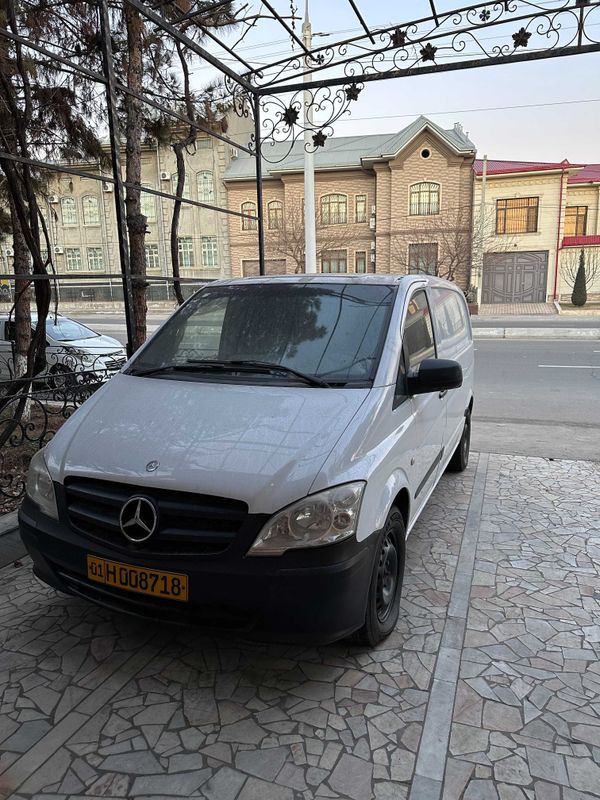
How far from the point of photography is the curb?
805 inches

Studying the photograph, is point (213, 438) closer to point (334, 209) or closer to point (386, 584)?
point (386, 584)

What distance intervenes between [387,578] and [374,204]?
3420 centimetres

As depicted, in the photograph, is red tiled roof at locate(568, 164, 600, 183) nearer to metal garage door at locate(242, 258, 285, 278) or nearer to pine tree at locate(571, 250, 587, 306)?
pine tree at locate(571, 250, 587, 306)

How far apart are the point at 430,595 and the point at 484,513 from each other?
1417mm

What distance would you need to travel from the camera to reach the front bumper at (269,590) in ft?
7.19

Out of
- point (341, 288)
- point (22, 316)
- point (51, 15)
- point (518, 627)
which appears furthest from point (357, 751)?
point (51, 15)

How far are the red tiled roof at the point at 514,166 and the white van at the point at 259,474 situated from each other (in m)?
33.4

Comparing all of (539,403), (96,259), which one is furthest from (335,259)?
(539,403)

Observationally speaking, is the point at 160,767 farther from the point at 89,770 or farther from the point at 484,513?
the point at 484,513

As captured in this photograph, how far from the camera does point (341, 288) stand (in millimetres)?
3502

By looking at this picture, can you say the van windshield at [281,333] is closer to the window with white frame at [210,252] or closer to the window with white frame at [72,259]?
the window with white frame at [210,252]

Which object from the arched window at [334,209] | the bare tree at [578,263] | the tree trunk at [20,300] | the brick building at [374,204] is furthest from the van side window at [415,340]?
the bare tree at [578,263]

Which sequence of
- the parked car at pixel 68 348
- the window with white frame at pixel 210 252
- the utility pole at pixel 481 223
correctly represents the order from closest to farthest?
the parked car at pixel 68 348
the utility pole at pixel 481 223
the window with white frame at pixel 210 252

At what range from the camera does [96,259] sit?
3616cm
